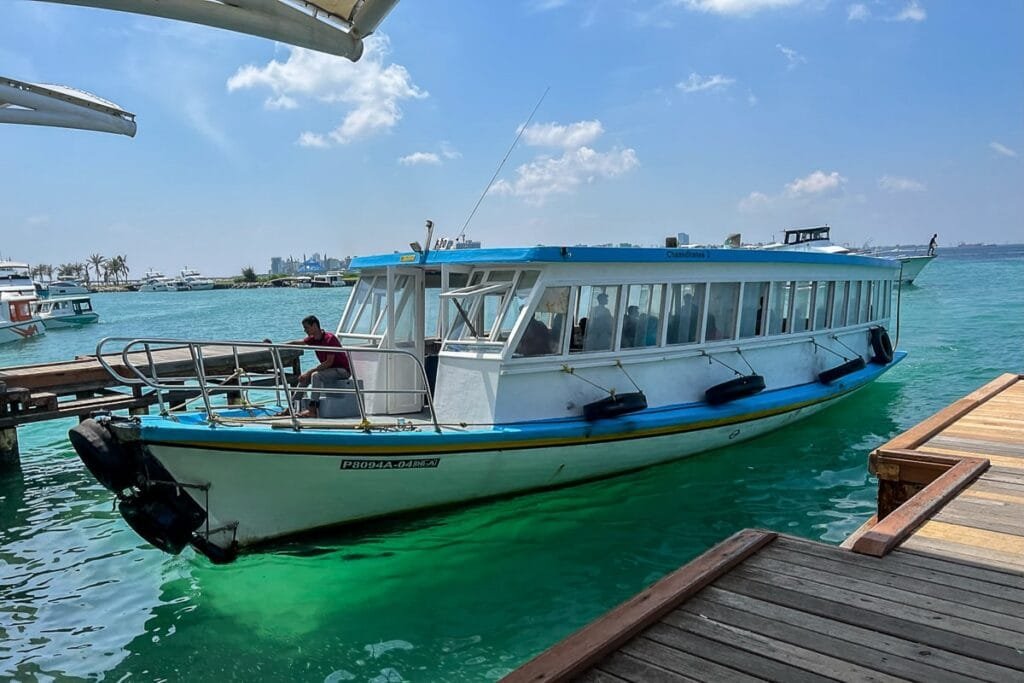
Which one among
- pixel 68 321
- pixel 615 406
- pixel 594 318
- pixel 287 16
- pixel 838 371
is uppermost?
pixel 287 16

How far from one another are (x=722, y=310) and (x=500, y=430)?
4507 mm

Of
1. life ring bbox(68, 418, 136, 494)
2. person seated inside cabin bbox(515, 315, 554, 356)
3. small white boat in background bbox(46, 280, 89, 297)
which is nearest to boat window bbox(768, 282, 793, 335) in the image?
person seated inside cabin bbox(515, 315, 554, 356)

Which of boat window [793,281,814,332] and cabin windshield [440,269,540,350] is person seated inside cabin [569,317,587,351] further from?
boat window [793,281,814,332]

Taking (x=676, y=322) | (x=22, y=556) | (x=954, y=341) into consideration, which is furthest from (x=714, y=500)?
(x=954, y=341)

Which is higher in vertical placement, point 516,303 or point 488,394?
point 516,303

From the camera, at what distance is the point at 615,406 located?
907cm

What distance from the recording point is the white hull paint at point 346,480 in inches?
283

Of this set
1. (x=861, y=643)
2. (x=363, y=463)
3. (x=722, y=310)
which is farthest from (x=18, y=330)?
(x=861, y=643)

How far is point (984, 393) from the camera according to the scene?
9.35 m

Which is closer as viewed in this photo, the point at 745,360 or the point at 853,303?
the point at 745,360

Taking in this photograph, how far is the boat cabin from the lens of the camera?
8.87m

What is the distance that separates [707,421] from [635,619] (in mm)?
6833

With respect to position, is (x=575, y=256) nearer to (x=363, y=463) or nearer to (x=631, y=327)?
(x=631, y=327)

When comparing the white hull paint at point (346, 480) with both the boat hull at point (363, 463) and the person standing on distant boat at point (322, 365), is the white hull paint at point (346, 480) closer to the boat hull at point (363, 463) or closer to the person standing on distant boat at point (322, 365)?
the boat hull at point (363, 463)
